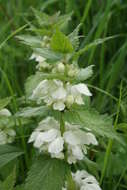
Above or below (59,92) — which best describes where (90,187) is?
below

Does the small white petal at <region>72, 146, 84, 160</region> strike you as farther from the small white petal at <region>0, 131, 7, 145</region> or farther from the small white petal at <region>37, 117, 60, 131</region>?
the small white petal at <region>0, 131, 7, 145</region>

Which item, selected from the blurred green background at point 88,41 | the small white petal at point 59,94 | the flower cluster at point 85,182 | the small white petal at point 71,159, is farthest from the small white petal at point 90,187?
the blurred green background at point 88,41

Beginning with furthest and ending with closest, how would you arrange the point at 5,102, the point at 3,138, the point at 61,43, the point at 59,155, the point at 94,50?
the point at 94,50 → the point at 3,138 → the point at 5,102 → the point at 59,155 → the point at 61,43

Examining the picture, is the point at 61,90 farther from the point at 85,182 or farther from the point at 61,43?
the point at 85,182

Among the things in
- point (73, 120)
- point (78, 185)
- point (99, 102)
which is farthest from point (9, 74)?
point (73, 120)

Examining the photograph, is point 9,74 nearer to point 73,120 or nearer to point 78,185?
point 78,185

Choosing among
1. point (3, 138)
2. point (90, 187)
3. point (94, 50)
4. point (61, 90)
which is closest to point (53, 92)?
A: point (61, 90)

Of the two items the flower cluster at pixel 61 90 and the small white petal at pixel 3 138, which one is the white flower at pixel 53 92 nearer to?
the flower cluster at pixel 61 90

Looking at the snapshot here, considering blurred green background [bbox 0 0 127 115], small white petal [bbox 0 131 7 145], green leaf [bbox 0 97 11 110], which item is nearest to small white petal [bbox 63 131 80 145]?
green leaf [bbox 0 97 11 110]
